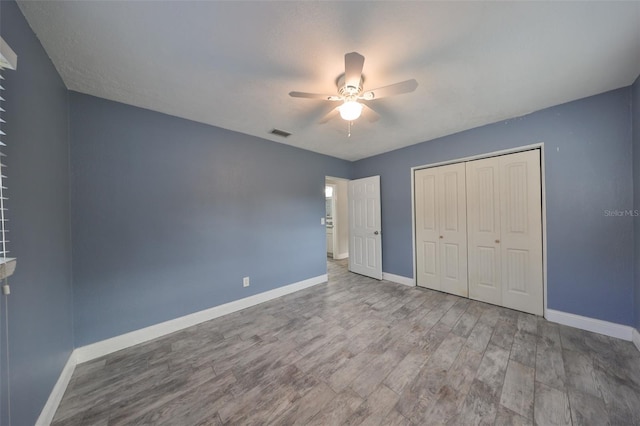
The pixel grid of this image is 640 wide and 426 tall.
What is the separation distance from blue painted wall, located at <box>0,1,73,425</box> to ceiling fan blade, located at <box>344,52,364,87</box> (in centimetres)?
182

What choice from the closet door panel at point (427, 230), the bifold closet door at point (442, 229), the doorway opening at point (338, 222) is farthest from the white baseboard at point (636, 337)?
the doorway opening at point (338, 222)

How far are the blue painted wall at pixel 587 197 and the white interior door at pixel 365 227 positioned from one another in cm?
202

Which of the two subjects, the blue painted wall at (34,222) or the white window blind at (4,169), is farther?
the blue painted wall at (34,222)

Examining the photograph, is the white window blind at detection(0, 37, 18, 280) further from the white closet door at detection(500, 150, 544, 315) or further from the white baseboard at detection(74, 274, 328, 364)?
the white closet door at detection(500, 150, 544, 315)

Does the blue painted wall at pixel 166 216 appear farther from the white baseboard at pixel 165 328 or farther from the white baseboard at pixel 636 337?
the white baseboard at pixel 636 337

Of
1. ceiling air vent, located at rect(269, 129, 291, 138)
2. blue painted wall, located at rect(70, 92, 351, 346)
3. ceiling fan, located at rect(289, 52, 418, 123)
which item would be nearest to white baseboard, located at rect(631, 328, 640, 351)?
ceiling fan, located at rect(289, 52, 418, 123)

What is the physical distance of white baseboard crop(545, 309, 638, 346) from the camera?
2023 mm

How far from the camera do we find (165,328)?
2.28m

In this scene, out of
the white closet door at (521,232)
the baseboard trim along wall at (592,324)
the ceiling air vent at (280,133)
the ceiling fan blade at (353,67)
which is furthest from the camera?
the ceiling air vent at (280,133)

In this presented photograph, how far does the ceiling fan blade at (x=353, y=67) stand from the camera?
4.37 feet

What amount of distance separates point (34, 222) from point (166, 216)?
1.04 metres

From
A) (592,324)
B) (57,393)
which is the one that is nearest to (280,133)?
(57,393)

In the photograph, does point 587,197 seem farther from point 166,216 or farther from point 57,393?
point 57,393

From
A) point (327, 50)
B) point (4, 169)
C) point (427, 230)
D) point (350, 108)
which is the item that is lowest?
point (427, 230)
